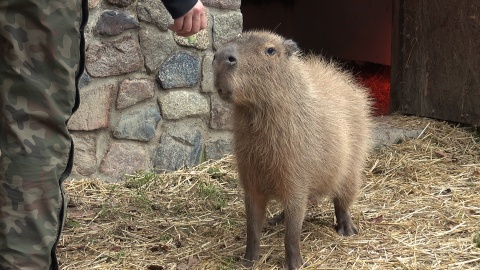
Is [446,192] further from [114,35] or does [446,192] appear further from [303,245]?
[114,35]

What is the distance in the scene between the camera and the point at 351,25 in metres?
10.4

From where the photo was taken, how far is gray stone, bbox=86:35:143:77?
4.89m

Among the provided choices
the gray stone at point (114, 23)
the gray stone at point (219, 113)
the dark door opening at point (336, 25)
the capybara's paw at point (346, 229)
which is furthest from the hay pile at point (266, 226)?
the dark door opening at point (336, 25)

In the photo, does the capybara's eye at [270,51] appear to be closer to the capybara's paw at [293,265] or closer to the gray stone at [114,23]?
the capybara's paw at [293,265]

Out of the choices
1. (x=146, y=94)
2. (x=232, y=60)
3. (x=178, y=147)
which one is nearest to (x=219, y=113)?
(x=178, y=147)

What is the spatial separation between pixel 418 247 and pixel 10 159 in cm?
233

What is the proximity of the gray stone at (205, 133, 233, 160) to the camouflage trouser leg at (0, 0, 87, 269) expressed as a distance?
2.93 metres

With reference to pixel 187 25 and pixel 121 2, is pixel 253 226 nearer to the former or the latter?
pixel 187 25

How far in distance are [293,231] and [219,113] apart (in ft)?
6.30

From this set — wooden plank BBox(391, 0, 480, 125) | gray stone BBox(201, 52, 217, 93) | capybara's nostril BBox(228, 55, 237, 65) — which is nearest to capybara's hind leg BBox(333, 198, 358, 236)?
capybara's nostril BBox(228, 55, 237, 65)

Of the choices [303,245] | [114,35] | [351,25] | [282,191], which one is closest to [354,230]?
[303,245]

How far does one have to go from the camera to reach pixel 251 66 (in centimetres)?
353

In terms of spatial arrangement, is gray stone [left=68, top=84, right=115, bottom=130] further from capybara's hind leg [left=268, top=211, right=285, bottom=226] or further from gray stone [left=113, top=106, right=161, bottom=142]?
capybara's hind leg [left=268, top=211, right=285, bottom=226]

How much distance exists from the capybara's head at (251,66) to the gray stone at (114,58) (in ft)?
5.14
